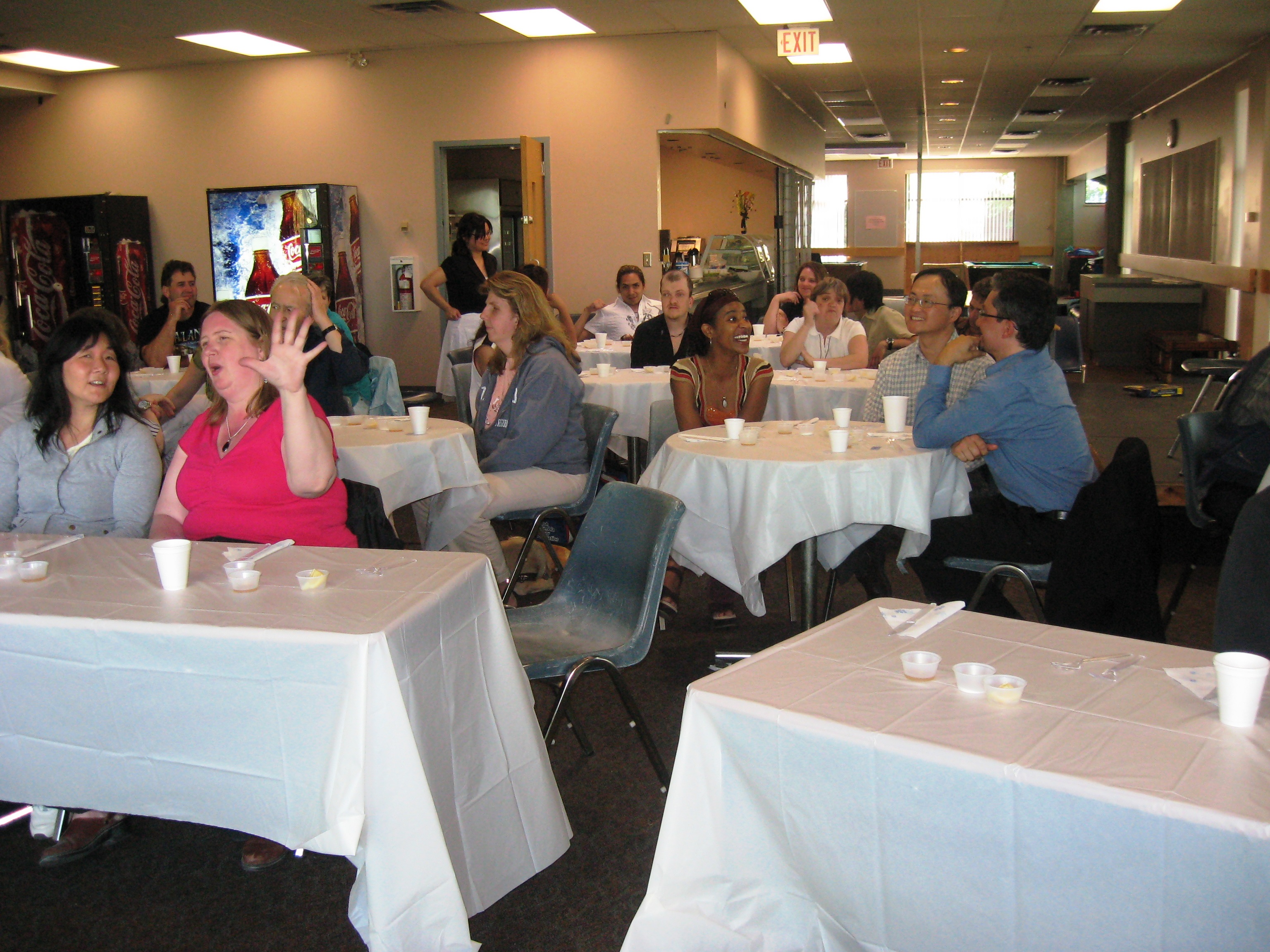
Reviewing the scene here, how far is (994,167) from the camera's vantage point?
25.5m

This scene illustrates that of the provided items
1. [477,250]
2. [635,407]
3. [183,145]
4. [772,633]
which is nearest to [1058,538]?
[772,633]

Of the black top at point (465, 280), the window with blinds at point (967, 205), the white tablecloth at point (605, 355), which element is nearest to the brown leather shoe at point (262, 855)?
the white tablecloth at point (605, 355)

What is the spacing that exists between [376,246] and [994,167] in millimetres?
19456

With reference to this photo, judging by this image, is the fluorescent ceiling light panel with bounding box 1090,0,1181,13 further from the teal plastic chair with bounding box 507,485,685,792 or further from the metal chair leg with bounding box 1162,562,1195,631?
the teal plastic chair with bounding box 507,485,685,792

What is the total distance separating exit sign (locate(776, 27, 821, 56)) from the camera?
28.7 feet

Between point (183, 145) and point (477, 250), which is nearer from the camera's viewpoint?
point (477, 250)

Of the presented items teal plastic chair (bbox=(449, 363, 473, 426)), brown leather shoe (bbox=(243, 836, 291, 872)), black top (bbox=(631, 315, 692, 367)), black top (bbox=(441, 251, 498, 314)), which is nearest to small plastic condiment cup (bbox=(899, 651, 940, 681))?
brown leather shoe (bbox=(243, 836, 291, 872))

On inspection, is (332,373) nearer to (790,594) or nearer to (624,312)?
(790,594)

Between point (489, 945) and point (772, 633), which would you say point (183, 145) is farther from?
point (489, 945)

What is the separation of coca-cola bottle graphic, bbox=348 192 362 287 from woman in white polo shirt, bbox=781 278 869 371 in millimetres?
5463

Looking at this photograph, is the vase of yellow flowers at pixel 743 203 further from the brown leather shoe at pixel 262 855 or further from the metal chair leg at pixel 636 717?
A: the brown leather shoe at pixel 262 855

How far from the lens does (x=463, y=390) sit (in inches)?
221

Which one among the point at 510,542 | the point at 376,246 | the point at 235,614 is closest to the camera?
the point at 235,614

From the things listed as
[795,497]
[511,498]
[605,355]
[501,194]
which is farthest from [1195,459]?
[501,194]
